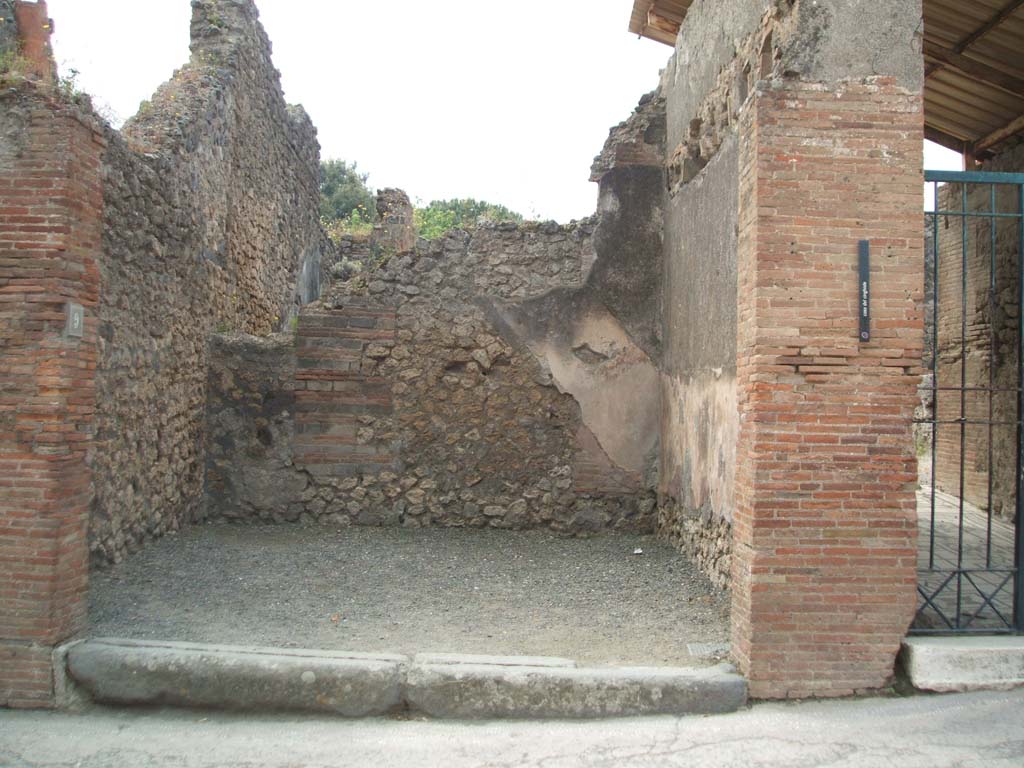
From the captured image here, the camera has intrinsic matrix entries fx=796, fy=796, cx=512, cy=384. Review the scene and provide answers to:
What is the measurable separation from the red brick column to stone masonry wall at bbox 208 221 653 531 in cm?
322

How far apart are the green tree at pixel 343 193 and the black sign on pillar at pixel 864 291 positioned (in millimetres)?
21641

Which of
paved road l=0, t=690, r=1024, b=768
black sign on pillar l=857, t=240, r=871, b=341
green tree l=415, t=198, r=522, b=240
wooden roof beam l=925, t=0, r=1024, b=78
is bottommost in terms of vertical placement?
paved road l=0, t=690, r=1024, b=768

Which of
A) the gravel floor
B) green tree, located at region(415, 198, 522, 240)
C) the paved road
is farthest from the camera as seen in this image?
green tree, located at region(415, 198, 522, 240)

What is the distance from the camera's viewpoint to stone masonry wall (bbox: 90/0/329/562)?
18.8 ft

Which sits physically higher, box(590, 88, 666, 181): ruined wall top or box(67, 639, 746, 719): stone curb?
box(590, 88, 666, 181): ruined wall top

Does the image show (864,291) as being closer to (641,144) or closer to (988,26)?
(988,26)

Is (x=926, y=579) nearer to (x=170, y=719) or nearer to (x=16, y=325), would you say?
(x=170, y=719)

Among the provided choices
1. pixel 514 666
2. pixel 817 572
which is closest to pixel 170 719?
pixel 514 666

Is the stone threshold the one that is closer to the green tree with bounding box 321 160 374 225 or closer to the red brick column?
the red brick column

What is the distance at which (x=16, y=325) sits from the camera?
4.17m

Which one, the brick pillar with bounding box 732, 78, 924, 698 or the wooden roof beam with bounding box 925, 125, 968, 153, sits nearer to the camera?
the brick pillar with bounding box 732, 78, 924, 698

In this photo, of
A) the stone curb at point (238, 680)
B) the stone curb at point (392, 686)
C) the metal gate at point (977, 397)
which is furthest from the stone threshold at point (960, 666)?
the stone curb at point (238, 680)

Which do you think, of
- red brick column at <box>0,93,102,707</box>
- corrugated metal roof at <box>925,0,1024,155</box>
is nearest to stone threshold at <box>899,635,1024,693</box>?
red brick column at <box>0,93,102,707</box>

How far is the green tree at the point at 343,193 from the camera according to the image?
2642 cm
